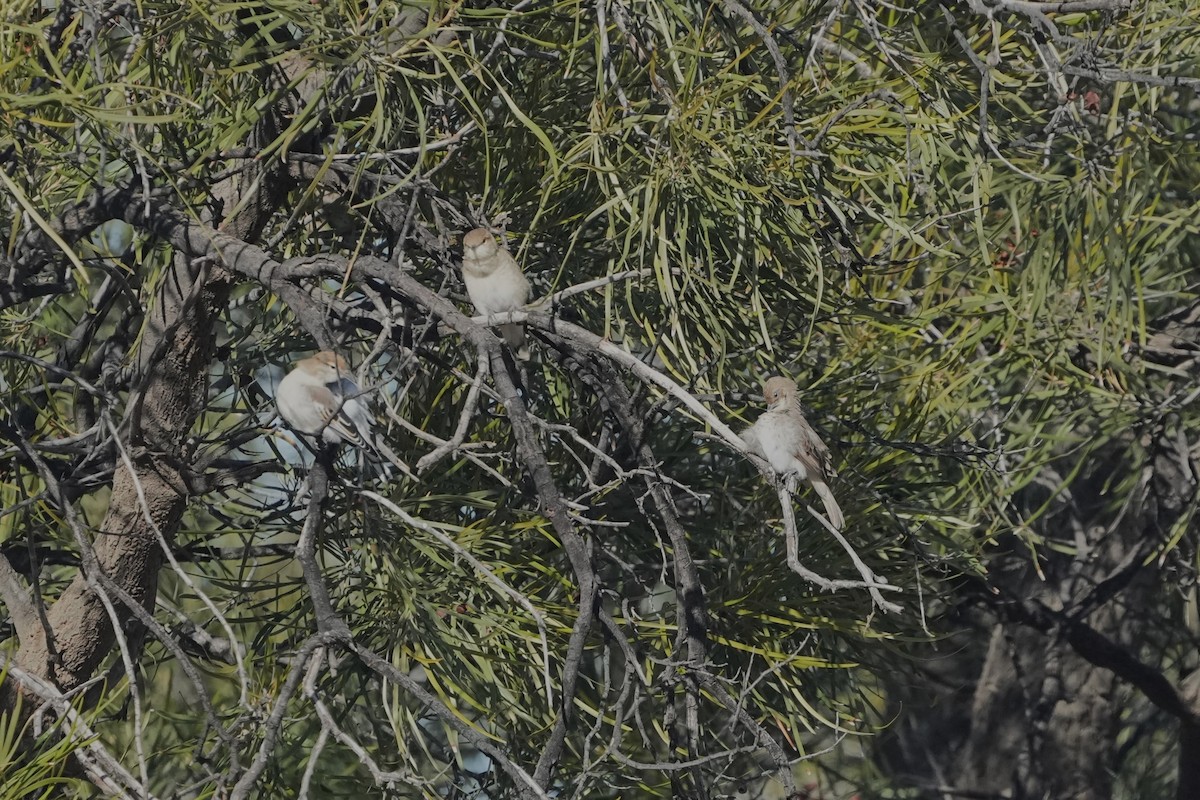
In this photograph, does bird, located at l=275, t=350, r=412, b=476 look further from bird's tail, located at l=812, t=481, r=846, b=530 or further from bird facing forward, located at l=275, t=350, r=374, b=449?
bird's tail, located at l=812, t=481, r=846, b=530

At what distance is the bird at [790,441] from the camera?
6.74 feet

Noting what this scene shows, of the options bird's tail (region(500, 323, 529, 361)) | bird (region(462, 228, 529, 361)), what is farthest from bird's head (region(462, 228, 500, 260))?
bird's tail (region(500, 323, 529, 361))

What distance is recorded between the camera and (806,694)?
241cm

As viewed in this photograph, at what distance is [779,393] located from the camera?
2.06 m

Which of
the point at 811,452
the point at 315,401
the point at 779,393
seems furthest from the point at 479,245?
the point at 811,452

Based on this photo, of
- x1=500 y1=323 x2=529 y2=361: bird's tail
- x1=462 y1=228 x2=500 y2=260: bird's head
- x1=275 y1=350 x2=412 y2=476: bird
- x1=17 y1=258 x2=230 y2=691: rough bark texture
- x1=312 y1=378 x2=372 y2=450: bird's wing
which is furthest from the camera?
x1=500 y1=323 x2=529 y2=361: bird's tail

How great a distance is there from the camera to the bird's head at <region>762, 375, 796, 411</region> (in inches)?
79.2

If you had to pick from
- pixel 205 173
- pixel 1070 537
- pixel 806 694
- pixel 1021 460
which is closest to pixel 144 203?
pixel 205 173

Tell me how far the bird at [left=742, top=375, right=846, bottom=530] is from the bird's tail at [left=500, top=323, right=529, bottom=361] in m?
0.42

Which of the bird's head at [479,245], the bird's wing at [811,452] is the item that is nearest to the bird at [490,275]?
the bird's head at [479,245]

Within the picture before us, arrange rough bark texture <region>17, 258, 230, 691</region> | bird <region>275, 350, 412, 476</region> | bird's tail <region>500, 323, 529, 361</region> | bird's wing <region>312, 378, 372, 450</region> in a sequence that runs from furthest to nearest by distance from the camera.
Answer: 1. bird's tail <region>500, 323, 529, 361</region>
2. rough bark texture <region>17, 258, 230, 691</region>
3. bird <region>275, 350, 412, 476</region>
4. bird's wing <region>312, 378, 372, 450</region>

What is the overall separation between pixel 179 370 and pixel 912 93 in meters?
1.21

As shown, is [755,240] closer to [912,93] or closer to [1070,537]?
[912,93]

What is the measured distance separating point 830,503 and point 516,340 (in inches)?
23.9
